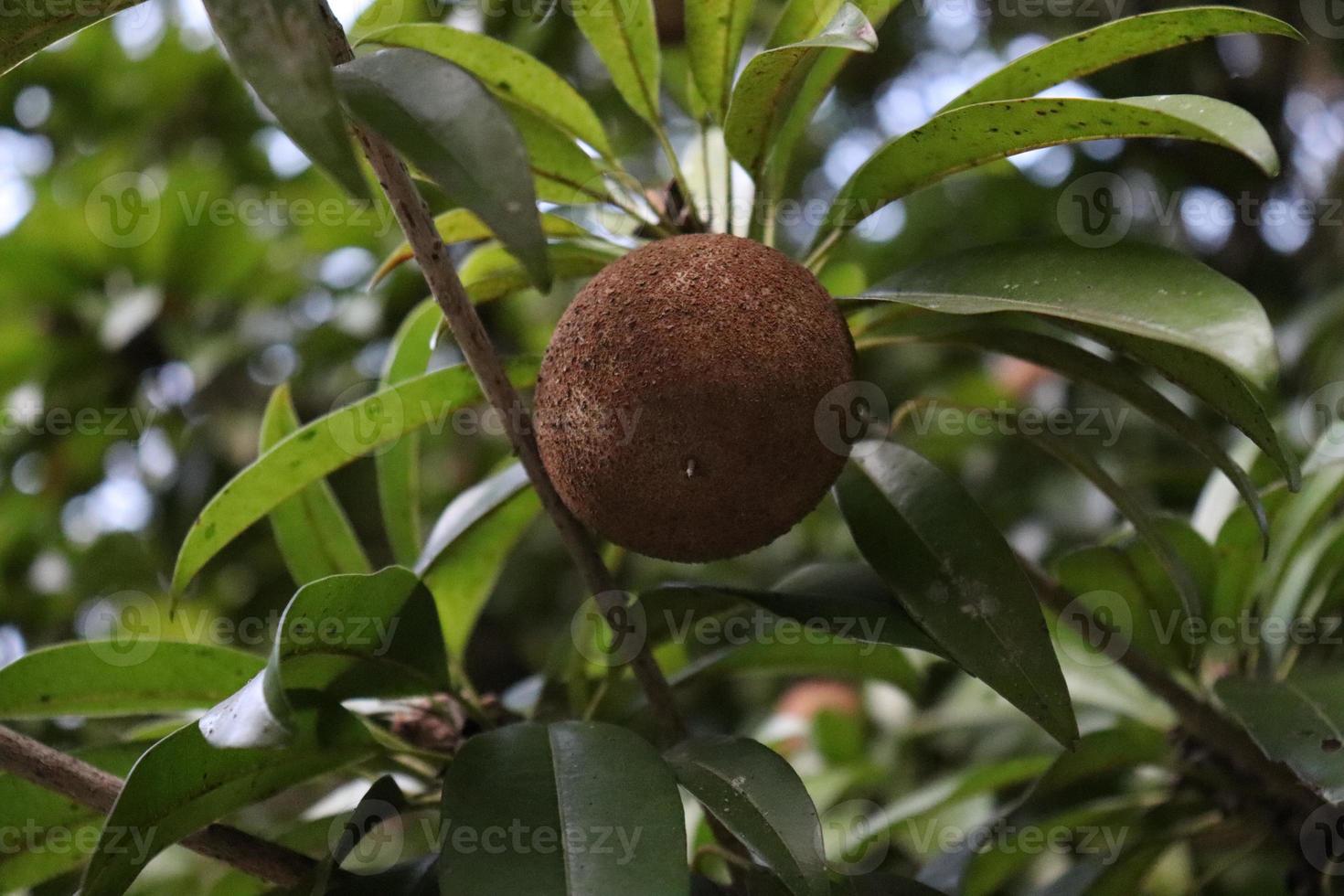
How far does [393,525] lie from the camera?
106cm

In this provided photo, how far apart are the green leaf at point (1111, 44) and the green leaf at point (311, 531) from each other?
1.94 ft

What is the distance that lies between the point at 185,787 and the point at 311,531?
0.38 meters

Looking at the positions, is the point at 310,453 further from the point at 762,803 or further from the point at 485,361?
the point at 762,803

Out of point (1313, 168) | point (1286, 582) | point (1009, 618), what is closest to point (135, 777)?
point (1009, 618)

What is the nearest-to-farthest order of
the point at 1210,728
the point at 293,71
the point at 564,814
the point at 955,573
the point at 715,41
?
the point at 293,71 → the point at 564,814 → the point at 955,573 → the point at 715,41 → the point at 1210,728

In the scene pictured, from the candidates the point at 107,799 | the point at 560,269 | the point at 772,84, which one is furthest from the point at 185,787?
the point at 772,84

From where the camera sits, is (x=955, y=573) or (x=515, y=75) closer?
(x=955, y=573)

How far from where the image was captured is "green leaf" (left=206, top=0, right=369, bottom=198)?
0.51 meters

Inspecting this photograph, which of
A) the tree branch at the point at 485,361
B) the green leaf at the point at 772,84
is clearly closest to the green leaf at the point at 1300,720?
the tree branch at the point at 485,361

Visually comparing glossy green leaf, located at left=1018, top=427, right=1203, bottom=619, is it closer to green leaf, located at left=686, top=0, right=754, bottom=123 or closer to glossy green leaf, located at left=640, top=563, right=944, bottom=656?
glossy green leaf, located at left=640, top=563, right=944, bottom=656

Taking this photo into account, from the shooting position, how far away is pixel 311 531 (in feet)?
3.42

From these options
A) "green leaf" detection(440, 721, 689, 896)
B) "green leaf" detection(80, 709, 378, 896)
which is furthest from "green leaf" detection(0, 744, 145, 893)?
"green leaf" detection(440, 721, 689, 896)

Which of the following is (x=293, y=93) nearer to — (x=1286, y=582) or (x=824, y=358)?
(x=824, y=358)

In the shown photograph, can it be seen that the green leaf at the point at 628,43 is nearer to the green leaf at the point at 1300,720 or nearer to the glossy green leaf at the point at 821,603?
the glossy green leaf at the point at 821,603
